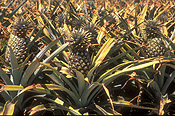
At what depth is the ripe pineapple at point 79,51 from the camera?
1494 millimetres

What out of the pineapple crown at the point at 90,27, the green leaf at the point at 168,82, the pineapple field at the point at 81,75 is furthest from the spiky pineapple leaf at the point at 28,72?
the green leaf at the point at 168,82

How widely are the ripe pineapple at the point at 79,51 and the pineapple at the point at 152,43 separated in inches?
25.1

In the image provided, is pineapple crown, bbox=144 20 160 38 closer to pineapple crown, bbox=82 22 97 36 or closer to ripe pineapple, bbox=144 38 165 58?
ripe pineapple, bbox=144 38 165 58

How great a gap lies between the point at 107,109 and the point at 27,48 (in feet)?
2.93

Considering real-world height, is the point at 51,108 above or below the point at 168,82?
above

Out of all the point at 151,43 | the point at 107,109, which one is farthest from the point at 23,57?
the point at 151,43

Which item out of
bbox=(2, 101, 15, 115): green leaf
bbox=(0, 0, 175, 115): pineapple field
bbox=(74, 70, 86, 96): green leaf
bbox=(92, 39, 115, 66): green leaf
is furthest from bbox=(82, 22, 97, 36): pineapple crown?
bbox=(2, 101, 15, 115): green leaf

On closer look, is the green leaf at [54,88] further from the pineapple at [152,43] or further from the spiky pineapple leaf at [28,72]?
the pineapple at [152,43]

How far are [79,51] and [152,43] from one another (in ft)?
2.46

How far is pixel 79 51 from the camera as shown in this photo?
1545 mm

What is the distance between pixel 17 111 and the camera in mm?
1531

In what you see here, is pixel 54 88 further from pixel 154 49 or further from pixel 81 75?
pixel 154 49

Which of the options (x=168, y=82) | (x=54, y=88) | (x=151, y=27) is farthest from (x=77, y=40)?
(x=168, y=82)

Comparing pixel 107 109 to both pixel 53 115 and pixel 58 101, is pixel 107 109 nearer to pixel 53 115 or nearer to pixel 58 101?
pixel 58 101
